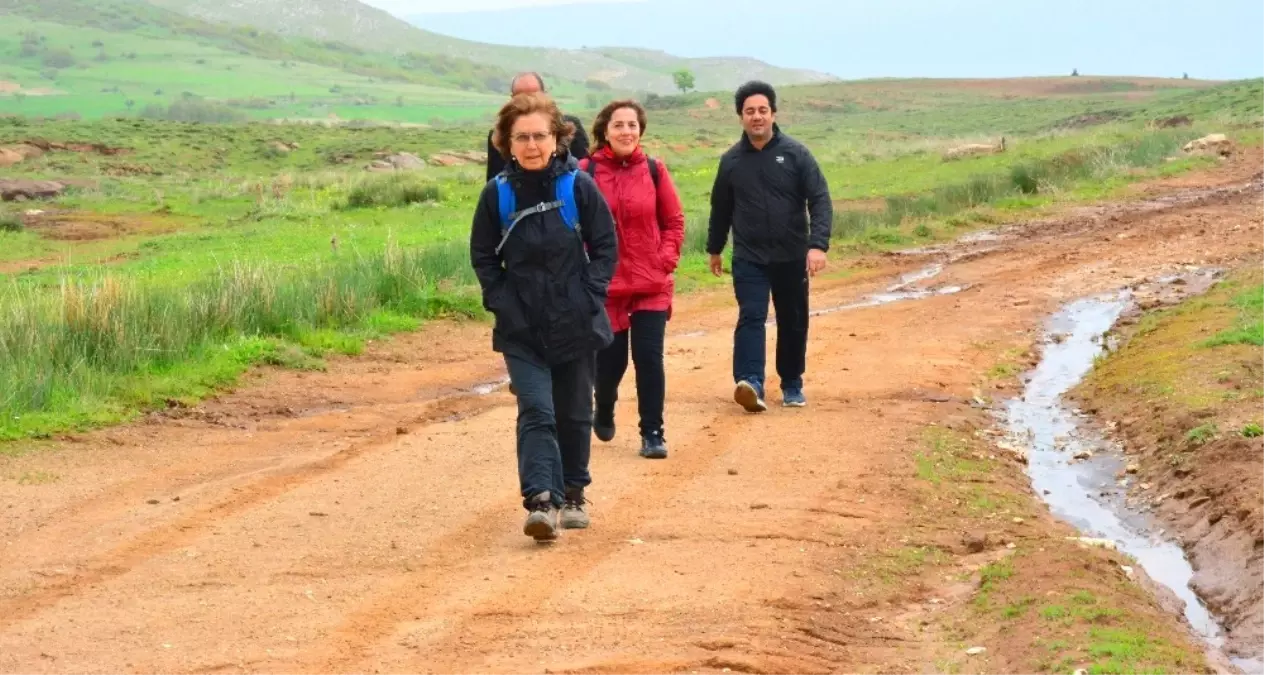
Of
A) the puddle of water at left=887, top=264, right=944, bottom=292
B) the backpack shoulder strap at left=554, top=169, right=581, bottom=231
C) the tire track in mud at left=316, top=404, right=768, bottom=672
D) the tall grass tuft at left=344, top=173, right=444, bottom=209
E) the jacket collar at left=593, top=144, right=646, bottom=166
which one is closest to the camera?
the tire track in mud at left=316, top=404, right=768, bottom=672

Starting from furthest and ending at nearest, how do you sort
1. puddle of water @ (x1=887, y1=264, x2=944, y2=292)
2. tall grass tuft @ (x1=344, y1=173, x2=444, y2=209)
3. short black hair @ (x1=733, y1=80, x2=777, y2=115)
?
tall grass tuft @ (x1=344, y1=173, x2=444, y2=209) → puddle of water @ (x1=887, y1=264, x2=944, y2=292) → short black hair @ (x1=733, y1=80, x2=777, y2=115)

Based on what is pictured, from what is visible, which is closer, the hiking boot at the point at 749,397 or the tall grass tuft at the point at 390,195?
the hiking boot at the point at 749,397

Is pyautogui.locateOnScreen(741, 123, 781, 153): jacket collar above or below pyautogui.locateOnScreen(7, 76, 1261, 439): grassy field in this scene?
above

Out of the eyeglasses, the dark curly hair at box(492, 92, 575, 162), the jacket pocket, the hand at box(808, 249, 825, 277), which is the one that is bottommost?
the hand at box(808, 249, 825, 277)

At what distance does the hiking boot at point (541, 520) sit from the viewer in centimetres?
723

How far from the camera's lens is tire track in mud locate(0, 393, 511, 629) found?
662 centimetres

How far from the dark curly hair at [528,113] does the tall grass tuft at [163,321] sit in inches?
171

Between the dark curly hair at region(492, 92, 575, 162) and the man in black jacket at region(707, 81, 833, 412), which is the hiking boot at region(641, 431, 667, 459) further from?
the dark curly hair at region(492, 92, 575, 162)

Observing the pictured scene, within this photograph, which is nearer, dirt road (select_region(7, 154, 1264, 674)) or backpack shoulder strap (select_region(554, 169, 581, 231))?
dirt road (select_region(7, 154, 1264, 674))

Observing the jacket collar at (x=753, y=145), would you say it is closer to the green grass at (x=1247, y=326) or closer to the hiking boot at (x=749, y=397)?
the hiking boot at (x=749, y=397)

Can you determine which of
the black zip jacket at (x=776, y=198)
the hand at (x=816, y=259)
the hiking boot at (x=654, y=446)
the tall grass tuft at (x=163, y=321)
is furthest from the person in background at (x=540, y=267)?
the tall grass tuft at (x=163, y=321)

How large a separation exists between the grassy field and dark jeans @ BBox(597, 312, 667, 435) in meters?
3.39

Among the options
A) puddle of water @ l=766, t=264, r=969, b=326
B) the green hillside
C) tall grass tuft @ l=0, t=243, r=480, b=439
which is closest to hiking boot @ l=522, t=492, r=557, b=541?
tall grass tuft @ l=0, t=243, r=480, b=439

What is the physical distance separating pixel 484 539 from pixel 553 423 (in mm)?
626
